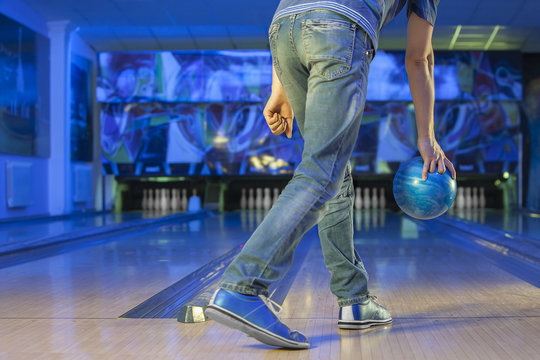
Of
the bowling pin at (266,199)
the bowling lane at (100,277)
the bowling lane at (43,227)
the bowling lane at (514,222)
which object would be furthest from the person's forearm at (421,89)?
the bowling pin at (266,199)

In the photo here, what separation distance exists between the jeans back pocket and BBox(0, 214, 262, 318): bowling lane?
0.86m

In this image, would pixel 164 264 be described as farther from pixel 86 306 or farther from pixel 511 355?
pixel 511 355

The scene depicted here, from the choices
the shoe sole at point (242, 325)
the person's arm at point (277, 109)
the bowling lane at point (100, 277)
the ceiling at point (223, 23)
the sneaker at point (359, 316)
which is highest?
the ceiling at point (223, 23)

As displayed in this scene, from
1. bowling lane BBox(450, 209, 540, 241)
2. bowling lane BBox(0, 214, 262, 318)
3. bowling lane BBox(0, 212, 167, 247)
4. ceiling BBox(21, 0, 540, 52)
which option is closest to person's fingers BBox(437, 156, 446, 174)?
bowling lane BBox(0, 214, 262, 318)

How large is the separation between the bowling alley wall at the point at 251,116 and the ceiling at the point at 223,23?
9.3 inches

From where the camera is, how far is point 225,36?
749cm

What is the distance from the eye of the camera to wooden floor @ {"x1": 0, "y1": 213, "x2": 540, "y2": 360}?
1.12 m

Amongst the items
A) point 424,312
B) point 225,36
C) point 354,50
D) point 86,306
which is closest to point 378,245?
point 424,312

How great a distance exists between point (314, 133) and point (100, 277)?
54.4 inches

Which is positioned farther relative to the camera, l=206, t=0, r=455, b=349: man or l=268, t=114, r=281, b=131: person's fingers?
l=268, t=114, r=281, b=131: person's fingers

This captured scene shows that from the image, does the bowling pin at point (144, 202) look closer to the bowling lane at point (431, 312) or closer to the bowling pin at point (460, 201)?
the bowling pin at point (460, 201)

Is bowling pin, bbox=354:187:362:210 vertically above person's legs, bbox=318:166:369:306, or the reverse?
person's legs, bbox=318:166:369:306

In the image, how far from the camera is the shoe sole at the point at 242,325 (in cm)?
101

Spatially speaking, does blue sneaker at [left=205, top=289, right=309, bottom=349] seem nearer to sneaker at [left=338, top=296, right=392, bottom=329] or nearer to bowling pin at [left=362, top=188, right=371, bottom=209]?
sneaker at [left=338, top=296, right=392, bottom=329]
